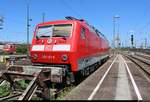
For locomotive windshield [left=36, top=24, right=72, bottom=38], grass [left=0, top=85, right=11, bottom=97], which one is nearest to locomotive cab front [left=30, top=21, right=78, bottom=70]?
locomotive windshield [left=36, top=24, right=72, bottom=38]

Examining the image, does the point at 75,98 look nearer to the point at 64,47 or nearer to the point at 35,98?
the point at 35,98

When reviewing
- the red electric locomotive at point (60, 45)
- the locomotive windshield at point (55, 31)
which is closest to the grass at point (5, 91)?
the red electric locomotive at point (60, 45)

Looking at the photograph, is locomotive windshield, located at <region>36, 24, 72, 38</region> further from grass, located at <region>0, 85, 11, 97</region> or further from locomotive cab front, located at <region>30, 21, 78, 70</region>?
grass, located at <region>0, 85, 11, 97</region>

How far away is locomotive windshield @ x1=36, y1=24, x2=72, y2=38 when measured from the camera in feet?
50.1

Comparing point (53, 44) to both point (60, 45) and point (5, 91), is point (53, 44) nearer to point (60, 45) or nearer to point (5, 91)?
point (60, 45)

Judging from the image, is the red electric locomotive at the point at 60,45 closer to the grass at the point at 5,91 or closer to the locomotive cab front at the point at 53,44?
the locomotive cab front at the point at 53,44

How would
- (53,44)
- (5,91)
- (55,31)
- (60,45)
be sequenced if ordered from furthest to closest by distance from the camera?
(55,31)
(53,44)
(60,45)
(5,91)

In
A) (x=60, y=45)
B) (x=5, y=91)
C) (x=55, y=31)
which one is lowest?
(x=5, y=91)

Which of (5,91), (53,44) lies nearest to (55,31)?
(53,44)

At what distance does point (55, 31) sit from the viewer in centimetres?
1552

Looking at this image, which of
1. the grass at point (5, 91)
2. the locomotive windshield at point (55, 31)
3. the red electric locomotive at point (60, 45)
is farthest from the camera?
the locomotive windshield at point (55, 31)

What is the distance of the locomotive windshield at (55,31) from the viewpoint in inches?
601

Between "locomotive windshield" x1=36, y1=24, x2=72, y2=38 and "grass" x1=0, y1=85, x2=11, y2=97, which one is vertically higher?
"locomotive windshield" x1=36, y1=24, x2=72, y2=38

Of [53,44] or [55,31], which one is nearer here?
[53,44]
